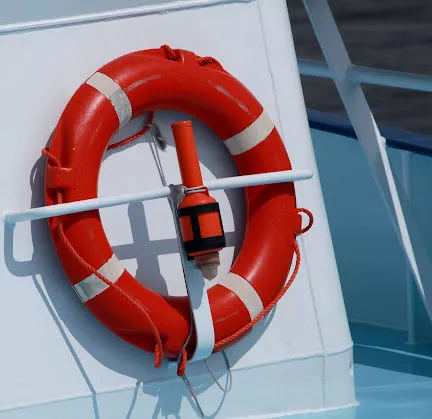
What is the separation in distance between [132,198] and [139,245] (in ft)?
0.47

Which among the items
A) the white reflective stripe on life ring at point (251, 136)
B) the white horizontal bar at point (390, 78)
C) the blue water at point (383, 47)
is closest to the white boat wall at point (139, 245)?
the white reflective stripe on life ring at point (251, 136)

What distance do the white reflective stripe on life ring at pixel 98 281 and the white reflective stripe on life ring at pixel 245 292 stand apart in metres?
0.22

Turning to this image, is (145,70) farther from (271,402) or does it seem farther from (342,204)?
(342,204)

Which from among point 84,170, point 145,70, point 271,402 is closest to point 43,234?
point 84,170

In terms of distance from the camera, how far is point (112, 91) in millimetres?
2439

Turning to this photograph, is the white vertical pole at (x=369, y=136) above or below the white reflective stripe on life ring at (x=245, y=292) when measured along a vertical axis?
above

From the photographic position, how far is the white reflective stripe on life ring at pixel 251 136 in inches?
101

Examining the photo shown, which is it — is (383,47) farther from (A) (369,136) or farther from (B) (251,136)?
(B) (251,136)

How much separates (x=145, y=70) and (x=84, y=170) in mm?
219

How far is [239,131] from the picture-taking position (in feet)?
8.38

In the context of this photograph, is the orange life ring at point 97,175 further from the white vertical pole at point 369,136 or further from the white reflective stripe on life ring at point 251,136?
the white vertical pole at point 369,136

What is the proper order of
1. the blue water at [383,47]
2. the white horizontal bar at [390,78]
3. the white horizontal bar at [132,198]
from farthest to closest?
the blue water at [383,47]
the white horizontal bar at [390,78]
the white horizontal bar at [132,198]

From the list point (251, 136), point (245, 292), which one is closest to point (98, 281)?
point (245, 292)

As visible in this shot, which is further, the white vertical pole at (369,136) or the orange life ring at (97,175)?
the white vertical pole at (369,136)
